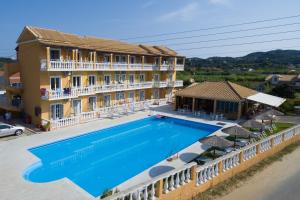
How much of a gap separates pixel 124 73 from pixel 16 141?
17150 mm

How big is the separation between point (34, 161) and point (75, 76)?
41.2ft

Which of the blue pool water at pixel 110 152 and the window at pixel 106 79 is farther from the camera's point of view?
the window at pixel 106 79

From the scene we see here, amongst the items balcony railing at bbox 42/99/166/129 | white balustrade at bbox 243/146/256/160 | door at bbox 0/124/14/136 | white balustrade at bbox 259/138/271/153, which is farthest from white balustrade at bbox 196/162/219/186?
door at bbox 0/124/14/136

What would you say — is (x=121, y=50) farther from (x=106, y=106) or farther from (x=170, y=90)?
(x=170, y=90)

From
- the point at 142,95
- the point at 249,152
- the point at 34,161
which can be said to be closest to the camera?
the point at 249,152

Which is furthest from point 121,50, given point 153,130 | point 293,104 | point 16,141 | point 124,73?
point 293,104

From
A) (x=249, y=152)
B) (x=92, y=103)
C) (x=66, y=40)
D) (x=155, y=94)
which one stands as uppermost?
(x=66, y=40)

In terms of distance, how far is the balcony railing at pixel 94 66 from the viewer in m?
22.1

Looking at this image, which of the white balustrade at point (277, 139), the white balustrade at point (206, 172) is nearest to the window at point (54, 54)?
the white balustrade at point (206, 172)

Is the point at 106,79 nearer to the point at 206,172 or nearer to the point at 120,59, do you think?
the point at 120,59

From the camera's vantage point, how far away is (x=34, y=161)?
15.2 m

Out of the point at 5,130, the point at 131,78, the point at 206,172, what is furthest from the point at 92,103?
the point at 206,172

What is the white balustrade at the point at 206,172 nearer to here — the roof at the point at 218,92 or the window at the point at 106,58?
the roof at the point at 218,92

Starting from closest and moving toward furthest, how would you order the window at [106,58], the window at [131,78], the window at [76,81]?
the window at [76,81] < the window at [106,58] < the window at [131,78]
